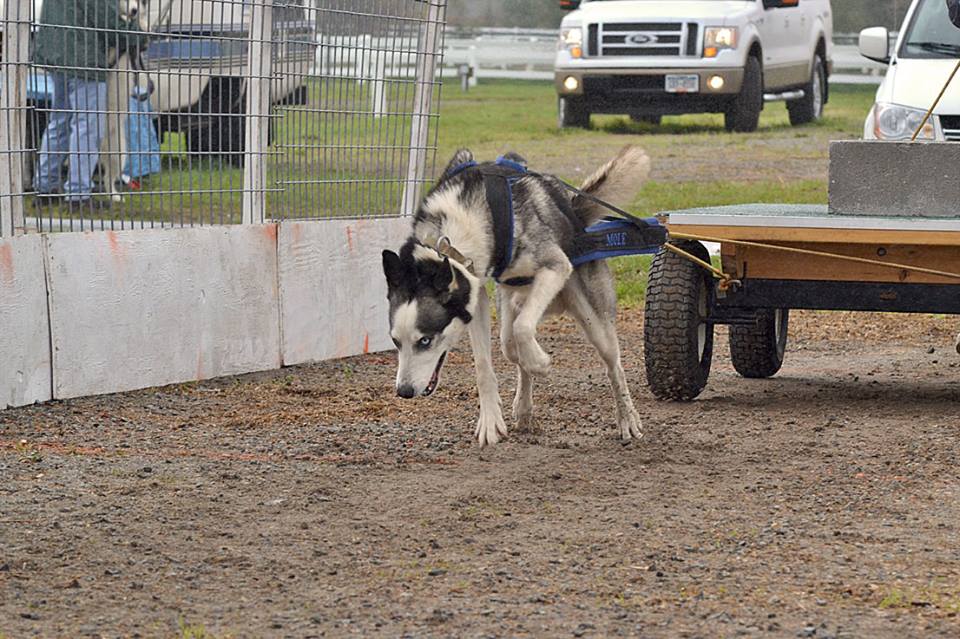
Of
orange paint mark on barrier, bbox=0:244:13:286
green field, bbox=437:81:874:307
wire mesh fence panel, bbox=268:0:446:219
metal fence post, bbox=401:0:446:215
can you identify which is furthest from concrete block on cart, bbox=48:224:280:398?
green field, bbox=437:81:874:307

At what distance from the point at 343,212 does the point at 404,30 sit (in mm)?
1127

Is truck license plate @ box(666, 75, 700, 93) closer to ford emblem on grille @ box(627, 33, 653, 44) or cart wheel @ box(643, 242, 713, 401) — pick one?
ford emblem on grille @ box(627, 33, 653, 44)

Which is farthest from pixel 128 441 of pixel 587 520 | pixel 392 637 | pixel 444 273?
pixel 392 637

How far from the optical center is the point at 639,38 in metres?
18.9

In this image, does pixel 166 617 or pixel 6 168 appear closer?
pixel 166 617

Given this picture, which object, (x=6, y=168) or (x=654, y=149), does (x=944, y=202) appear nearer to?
(x=6, y=168)

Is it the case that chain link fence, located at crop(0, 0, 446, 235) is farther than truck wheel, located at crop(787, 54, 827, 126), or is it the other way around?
truck wheel, located at crop(787, 54, 827, 126)

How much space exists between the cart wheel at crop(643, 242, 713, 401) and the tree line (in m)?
34.3

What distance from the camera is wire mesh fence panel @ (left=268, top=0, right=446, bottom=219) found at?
8.18m

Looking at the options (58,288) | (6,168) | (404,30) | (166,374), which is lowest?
(166,374)

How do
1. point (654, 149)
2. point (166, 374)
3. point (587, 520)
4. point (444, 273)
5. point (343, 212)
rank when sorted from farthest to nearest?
point (654, 149), point (343, 212), point (166, 374), point (444, 273), point (587, 520)

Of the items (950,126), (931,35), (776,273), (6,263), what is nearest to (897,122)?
(950,126)

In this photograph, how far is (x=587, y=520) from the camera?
4910 mm

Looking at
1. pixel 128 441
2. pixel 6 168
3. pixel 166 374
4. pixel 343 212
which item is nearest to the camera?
pixel 128 441
